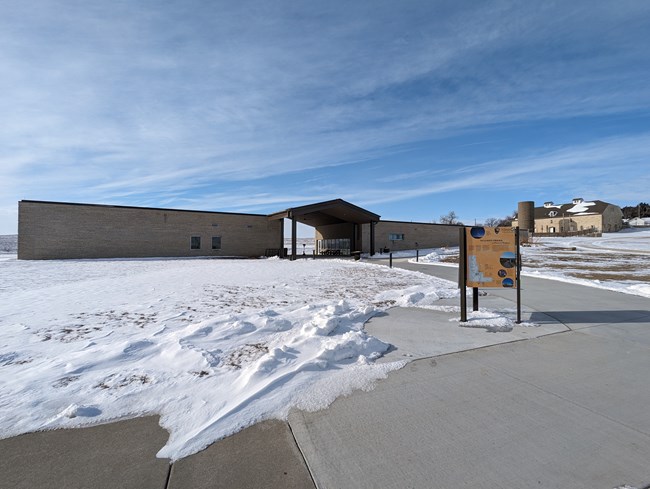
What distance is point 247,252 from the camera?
107 ft

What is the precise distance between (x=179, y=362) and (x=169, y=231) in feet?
89.2

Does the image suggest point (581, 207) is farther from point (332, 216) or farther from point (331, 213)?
point (331, 213)

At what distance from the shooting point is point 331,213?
3309 cm

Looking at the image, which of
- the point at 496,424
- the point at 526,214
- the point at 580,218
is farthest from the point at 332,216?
the point at 580,218

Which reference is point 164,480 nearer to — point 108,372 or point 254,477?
point 254,477

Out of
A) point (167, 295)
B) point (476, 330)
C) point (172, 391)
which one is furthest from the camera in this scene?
point (167, 295)

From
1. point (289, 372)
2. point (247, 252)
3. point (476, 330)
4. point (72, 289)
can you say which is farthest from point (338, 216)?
point (289, 372)

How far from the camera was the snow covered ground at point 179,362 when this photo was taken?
3.17m

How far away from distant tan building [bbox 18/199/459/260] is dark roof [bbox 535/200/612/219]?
59117 millimetres

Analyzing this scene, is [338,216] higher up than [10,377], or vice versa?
[338,216]

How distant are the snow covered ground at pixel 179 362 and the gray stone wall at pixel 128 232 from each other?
20612mm

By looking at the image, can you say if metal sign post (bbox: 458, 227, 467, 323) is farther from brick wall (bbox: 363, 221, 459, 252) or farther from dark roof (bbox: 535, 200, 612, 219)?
dark roof (bbox: 535, 200, 612, 219)

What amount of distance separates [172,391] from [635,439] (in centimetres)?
425

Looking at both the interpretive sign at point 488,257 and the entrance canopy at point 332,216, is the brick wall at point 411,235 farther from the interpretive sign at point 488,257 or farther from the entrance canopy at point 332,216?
the interpretive sign at point 488,257
